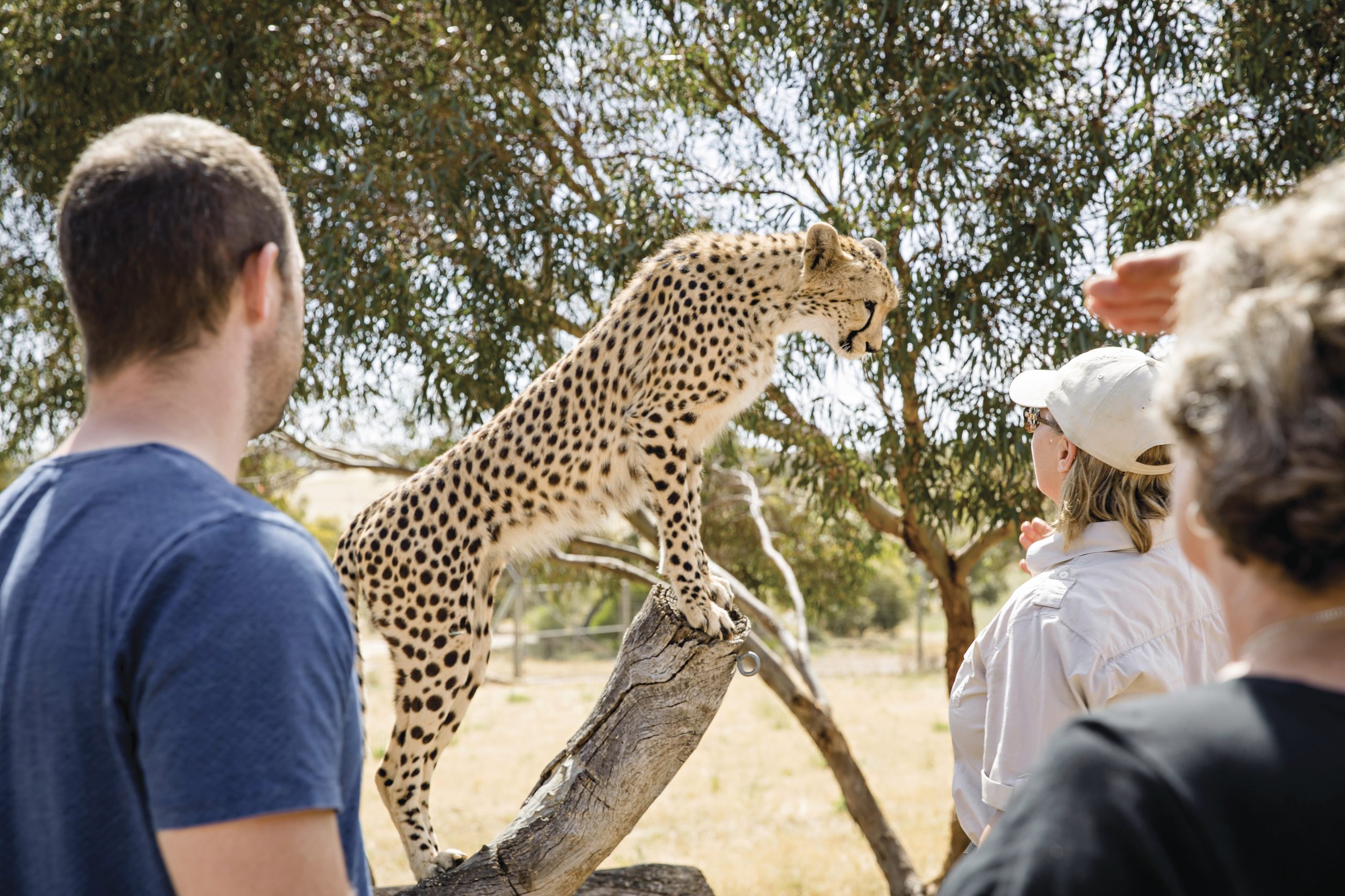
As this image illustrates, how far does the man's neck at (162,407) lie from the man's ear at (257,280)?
63 millimetres

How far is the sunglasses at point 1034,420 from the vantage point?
8.23ft

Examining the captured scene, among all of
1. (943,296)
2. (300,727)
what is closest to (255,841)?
(300,727)

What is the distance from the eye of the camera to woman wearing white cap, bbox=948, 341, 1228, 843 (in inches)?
84.0

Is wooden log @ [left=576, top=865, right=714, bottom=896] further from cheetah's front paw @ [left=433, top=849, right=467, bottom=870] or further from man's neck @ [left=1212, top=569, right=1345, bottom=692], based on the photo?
man's neck @ [left=1212, top=569, right=1345, bottom=692]

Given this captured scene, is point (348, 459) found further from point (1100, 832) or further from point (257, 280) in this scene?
point (1100, 832)

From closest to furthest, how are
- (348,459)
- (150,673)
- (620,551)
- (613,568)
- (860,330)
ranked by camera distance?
(150,673) < (860,330) < (620,551) < (613,568) < (348,459)

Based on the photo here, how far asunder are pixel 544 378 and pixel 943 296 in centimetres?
278

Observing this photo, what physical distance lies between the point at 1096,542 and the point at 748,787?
1120 centimetres

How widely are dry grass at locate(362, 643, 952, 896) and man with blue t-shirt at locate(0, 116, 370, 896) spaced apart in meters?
8.75

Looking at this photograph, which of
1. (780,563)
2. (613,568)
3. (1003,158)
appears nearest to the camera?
(1003,158)

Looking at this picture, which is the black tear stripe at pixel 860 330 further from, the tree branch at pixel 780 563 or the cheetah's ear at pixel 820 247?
the tree branch at pixel 780 563

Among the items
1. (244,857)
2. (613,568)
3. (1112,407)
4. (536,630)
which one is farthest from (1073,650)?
(536,630)

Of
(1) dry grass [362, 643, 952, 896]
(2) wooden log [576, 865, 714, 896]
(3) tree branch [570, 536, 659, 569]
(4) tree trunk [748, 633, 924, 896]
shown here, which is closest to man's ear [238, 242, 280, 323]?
(2) wooden log [576, 865, 714, 896]

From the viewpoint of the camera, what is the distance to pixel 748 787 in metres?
12.9
